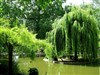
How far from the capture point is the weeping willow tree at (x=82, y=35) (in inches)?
921

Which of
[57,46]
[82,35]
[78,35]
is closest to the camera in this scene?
[78,35]

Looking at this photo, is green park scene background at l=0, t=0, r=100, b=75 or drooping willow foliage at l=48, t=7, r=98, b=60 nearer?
green park scene background at l=0, t=0, r=100, b=75

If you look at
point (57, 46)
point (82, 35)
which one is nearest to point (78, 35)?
point (82, 35)

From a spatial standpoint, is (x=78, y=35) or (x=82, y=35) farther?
(x=82, y=35)

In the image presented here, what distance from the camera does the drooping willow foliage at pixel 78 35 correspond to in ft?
76.9

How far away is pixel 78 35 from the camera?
23.5 metres

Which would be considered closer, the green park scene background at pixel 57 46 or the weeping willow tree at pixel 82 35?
the green park scene background at pixel 57 46

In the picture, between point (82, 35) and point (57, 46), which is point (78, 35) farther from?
point (57, 46)

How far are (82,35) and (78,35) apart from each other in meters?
0.41

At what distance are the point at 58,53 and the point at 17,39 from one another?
11.6m

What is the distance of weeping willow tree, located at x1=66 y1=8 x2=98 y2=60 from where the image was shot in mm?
23391

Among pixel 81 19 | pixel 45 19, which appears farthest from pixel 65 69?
pixel 45 19

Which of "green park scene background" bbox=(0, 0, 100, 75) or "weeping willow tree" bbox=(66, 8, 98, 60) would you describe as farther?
"weeping willow tree" bbox=(66, 8, 98, 60)

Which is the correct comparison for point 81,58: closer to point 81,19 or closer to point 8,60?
point 81,19
